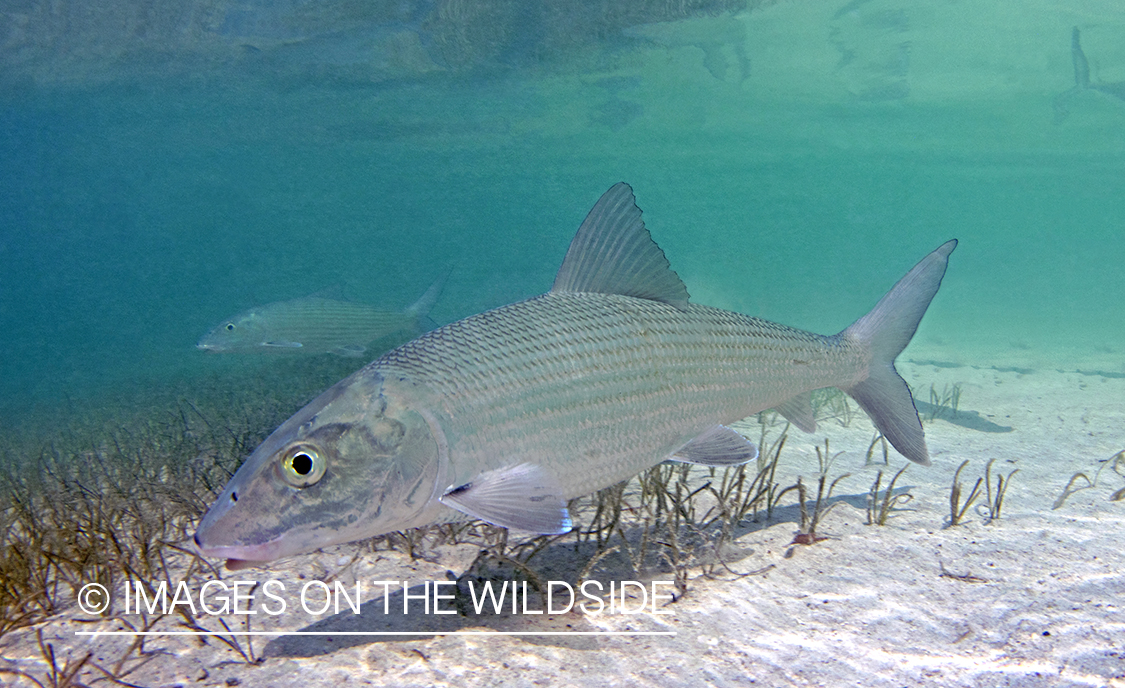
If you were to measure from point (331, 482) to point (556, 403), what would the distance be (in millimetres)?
895

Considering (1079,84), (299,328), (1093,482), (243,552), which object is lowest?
(1093,482)

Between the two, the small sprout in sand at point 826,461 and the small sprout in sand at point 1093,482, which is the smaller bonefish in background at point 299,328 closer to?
the small sprout in sand at point 826,461

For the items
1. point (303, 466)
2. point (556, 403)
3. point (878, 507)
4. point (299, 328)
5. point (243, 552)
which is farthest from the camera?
point (299, 328)

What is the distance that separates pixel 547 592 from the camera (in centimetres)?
299

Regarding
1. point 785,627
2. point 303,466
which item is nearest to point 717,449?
point 785,627

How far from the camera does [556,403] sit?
8.00 feet

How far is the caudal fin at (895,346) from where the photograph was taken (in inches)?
127

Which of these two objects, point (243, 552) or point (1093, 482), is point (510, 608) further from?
point (1093, 482)

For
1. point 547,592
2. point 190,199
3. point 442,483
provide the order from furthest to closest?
point 190,199 → point 547,592 → point 442,483

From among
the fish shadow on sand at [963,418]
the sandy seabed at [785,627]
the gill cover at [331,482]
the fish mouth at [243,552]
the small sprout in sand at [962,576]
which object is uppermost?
the gill cover at [331,482]

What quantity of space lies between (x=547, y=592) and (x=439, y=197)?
2788 inches

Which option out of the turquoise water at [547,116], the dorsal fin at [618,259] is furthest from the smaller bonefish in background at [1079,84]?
the dorsal fin at [618,259]

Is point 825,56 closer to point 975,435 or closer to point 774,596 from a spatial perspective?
point 975,435

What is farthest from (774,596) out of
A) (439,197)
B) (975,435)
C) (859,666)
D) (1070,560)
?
(439,197)
